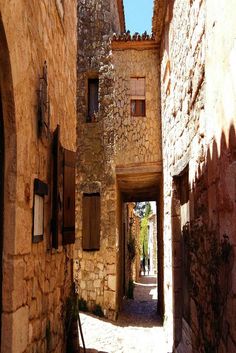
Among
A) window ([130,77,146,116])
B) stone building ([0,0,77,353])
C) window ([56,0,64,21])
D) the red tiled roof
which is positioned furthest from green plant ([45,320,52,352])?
window ([130,77,146,116])

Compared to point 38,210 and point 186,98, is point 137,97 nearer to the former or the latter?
point 186,98

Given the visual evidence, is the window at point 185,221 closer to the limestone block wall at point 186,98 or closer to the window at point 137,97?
the limestone block wall at point 186,98

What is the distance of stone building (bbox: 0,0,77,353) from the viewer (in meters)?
2.50

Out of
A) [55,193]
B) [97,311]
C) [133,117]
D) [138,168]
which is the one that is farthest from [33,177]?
[97,311]

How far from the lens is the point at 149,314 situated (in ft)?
32.3

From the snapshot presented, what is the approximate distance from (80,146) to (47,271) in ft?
19.5

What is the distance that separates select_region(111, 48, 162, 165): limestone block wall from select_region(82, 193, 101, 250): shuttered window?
41.2 inches

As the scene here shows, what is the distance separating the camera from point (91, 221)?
29.6 feet

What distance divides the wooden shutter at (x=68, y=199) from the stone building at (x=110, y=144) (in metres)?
4.29

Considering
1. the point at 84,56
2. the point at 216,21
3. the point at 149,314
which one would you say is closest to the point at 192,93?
the point at 216,21

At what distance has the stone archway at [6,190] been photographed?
8.05 feet

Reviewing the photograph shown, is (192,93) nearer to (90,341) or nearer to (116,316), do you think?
(90,341)

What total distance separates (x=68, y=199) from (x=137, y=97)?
5.12m

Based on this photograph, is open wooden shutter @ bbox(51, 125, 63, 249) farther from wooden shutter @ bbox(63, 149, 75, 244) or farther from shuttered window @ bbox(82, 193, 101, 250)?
shuttered window @ bbox(82, 193, 101, 250)
